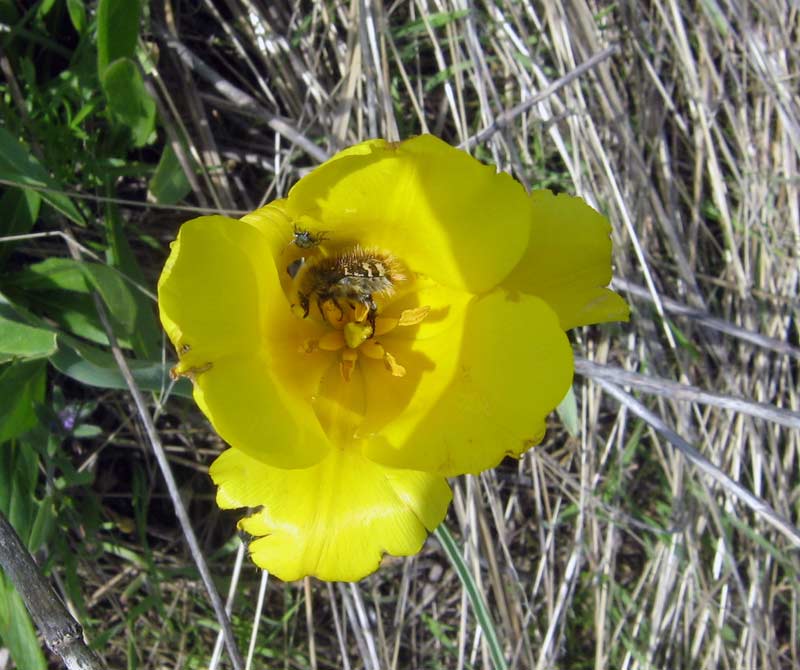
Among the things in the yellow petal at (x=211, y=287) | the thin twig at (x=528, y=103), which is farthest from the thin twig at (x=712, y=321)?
the yellow petal at (x=211, y=287)

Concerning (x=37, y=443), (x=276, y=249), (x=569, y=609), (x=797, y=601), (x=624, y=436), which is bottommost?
(x=797, y=601)

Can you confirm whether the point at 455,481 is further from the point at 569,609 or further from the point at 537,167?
the point at 537,167

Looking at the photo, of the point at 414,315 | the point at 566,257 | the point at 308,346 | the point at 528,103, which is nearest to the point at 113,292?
the point at 308,346

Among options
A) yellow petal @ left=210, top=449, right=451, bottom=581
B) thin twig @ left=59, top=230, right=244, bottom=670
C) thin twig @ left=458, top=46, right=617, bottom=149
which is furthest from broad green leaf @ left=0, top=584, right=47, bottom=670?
thin twig @ left=458, top=46, right=617, bottom=149

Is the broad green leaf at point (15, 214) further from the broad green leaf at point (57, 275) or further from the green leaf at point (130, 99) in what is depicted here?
the green leaf at point (130, 99)

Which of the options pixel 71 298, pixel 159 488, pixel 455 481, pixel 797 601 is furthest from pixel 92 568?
pixel 797 601

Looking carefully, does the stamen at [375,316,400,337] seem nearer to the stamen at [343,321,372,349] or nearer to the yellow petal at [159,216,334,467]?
the stamen at [343,321,372,349]

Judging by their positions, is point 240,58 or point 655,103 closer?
point 240,58
